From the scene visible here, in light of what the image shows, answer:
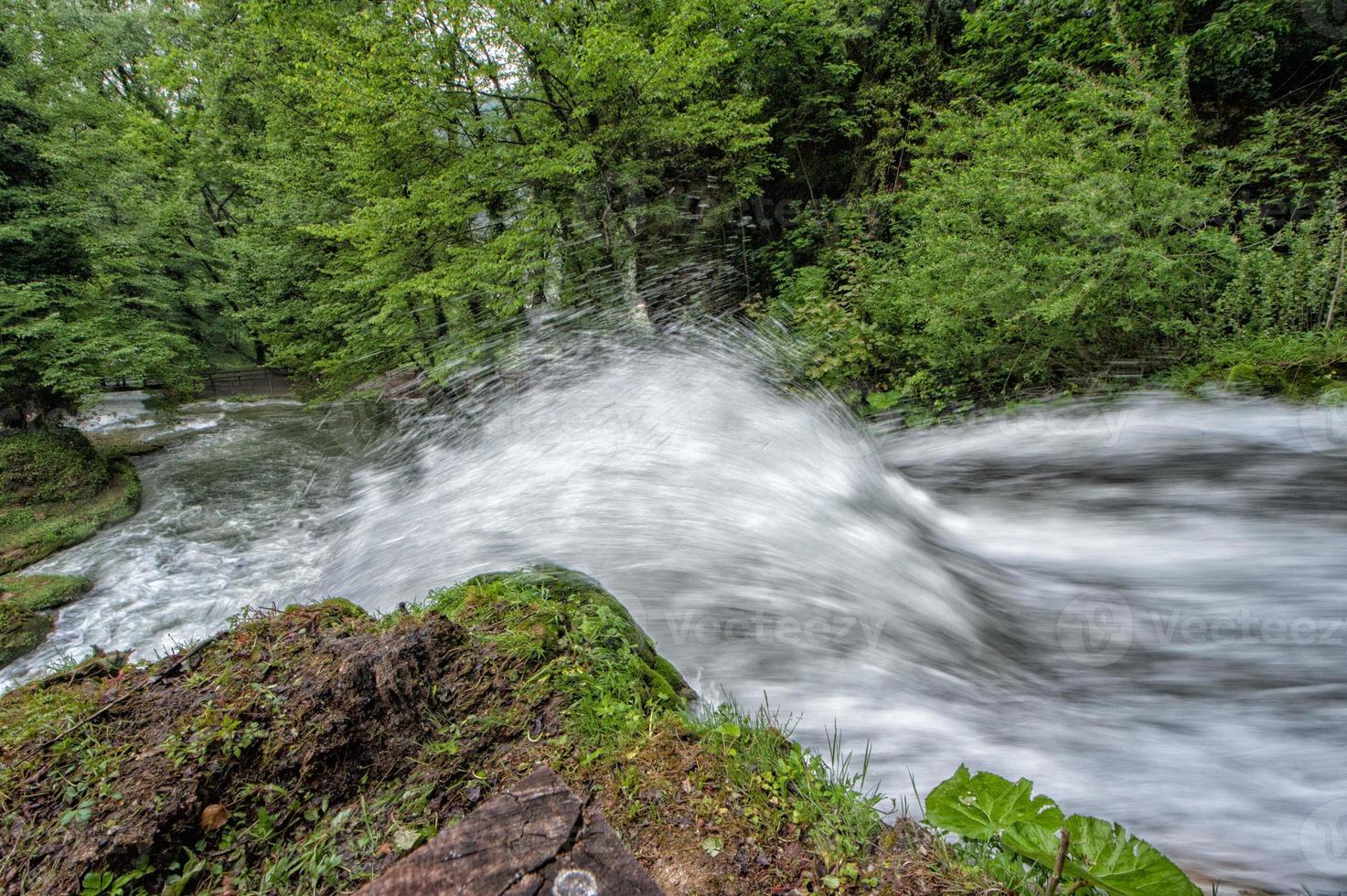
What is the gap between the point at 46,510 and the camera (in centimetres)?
1200

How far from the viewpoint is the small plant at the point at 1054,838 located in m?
1.49

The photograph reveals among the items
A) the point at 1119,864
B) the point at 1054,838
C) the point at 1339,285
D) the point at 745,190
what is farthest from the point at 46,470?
the point at 1339,285

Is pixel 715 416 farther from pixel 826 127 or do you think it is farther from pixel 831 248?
pixel 826 127

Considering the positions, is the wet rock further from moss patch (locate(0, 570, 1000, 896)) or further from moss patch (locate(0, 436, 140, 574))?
moss patch (locate(0, 436, 140, 574))

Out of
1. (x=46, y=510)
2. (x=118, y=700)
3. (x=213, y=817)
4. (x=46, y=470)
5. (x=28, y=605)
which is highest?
(x=118, y=700)

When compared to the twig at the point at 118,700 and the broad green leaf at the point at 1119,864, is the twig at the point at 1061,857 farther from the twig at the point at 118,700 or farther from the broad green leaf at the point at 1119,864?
the twig at the point at 118,700

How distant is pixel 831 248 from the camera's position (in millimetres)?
12211

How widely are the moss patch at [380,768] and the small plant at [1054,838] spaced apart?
0.14 m

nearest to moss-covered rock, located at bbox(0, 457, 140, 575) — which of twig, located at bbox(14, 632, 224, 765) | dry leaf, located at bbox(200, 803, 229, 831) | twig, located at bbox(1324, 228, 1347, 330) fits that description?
twig, located at bbox(14, 632, 224, 765)

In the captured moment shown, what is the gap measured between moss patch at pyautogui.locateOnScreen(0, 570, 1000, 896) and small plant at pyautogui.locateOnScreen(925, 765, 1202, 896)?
0.14m

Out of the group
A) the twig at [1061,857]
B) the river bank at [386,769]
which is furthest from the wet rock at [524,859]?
the twig at [1061,857]

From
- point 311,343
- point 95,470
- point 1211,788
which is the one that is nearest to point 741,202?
point 311,343

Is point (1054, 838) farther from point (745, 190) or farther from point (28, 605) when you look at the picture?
point (28, 605)

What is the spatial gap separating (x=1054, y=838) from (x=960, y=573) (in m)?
2.99
